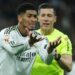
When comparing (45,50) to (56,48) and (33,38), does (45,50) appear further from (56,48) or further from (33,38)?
(56,48)

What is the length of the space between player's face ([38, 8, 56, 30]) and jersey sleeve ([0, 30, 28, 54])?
1.08 m

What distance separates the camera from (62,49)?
338 inches

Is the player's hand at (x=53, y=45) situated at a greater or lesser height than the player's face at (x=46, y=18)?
greater

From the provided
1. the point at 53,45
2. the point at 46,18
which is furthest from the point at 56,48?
the point at 53,45

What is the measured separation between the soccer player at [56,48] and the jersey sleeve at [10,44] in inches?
33.6

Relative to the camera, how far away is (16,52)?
765 cm

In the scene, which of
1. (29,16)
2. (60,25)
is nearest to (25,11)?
(29,16)

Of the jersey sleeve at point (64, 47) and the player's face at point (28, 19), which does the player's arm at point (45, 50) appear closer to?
the player's face at point (28, 19)

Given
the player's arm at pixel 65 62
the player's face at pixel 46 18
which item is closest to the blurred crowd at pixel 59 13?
the player's face at pixel 46 18

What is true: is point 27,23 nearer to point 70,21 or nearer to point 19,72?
point 19,72

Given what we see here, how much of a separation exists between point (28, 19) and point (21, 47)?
0.37m

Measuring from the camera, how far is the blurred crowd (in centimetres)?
1389

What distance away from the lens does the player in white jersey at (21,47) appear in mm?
7590

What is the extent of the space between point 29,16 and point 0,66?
761 millimetres
